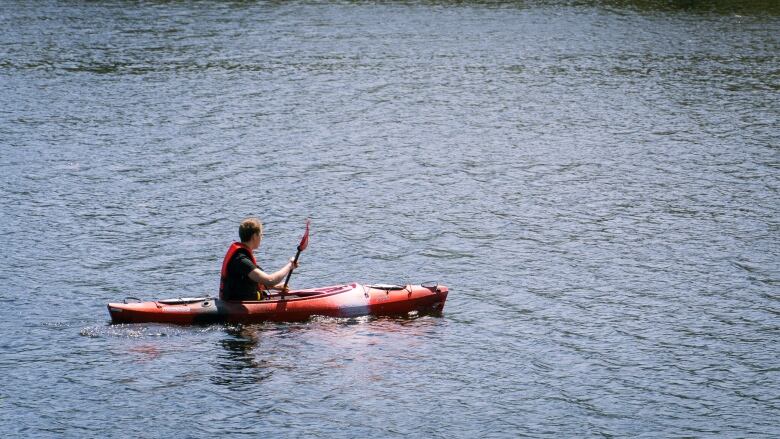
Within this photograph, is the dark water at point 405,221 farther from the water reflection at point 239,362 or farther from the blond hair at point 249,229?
the blond hair at point 249,229

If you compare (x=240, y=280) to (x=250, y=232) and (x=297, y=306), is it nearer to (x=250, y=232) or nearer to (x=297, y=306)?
(x=250, y=232)

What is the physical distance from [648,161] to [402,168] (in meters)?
6.46

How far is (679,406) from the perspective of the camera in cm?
1533

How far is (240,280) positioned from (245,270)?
22 centimetres

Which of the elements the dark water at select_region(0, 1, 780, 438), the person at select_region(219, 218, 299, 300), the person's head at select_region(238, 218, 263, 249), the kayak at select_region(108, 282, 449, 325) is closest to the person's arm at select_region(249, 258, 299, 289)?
the person at select_region(219, 218, 299, 300)

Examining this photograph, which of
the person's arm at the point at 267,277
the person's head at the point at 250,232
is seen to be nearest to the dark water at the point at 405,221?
the person's arm at the point at 267,277

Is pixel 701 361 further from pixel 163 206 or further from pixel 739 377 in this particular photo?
pixel 163 206

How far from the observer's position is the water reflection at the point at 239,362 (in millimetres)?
15873

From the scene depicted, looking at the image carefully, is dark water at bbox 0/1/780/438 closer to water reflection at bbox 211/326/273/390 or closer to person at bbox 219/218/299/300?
water reflection at bbox 211/326/273/390

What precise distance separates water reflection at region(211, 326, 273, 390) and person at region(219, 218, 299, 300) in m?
0.58

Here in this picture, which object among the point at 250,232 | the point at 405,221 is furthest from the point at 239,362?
the point at 405,221

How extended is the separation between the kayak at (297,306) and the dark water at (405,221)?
211 mm

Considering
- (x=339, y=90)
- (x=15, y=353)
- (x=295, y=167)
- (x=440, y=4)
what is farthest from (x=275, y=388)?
(x=440, y=4)

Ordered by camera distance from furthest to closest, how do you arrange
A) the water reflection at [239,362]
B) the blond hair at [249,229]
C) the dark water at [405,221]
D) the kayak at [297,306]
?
the kayak at [297,306], the blond hair at [249,229], the water reflection at [239,362], the dark water at [405,221]
